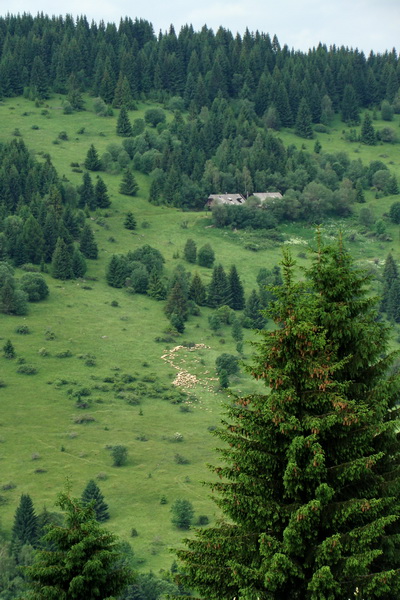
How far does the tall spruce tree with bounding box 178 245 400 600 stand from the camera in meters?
21.2

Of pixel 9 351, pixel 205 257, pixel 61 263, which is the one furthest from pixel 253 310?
pixel 9 351

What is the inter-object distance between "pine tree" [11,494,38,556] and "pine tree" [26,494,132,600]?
257 feet

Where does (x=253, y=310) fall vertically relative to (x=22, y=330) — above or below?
above

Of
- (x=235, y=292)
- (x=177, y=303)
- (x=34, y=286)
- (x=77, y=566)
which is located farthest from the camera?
(x=235, y=292)

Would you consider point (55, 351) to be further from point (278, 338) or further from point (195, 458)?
point (278, 338)

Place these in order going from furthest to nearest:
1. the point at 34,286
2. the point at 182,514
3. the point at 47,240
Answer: the point at 47,240
the point at 34,286
the point at 182,514

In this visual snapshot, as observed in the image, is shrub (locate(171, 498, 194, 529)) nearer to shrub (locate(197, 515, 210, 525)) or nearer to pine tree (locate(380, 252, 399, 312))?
shrub (locate(197, 515, 210, 525))

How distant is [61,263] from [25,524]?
292 ft

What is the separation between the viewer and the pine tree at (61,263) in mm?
181500

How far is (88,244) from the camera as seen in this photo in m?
194

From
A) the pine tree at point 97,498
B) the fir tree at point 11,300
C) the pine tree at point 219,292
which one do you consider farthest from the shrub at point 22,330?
the pine tree at point 97,498

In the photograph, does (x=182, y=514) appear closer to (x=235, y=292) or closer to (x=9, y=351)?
(x=9, y=351)

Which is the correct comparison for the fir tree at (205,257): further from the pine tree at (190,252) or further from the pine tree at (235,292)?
the pine tree at (235,292)

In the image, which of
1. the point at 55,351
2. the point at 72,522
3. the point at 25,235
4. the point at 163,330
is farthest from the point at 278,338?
the point at 25,235
